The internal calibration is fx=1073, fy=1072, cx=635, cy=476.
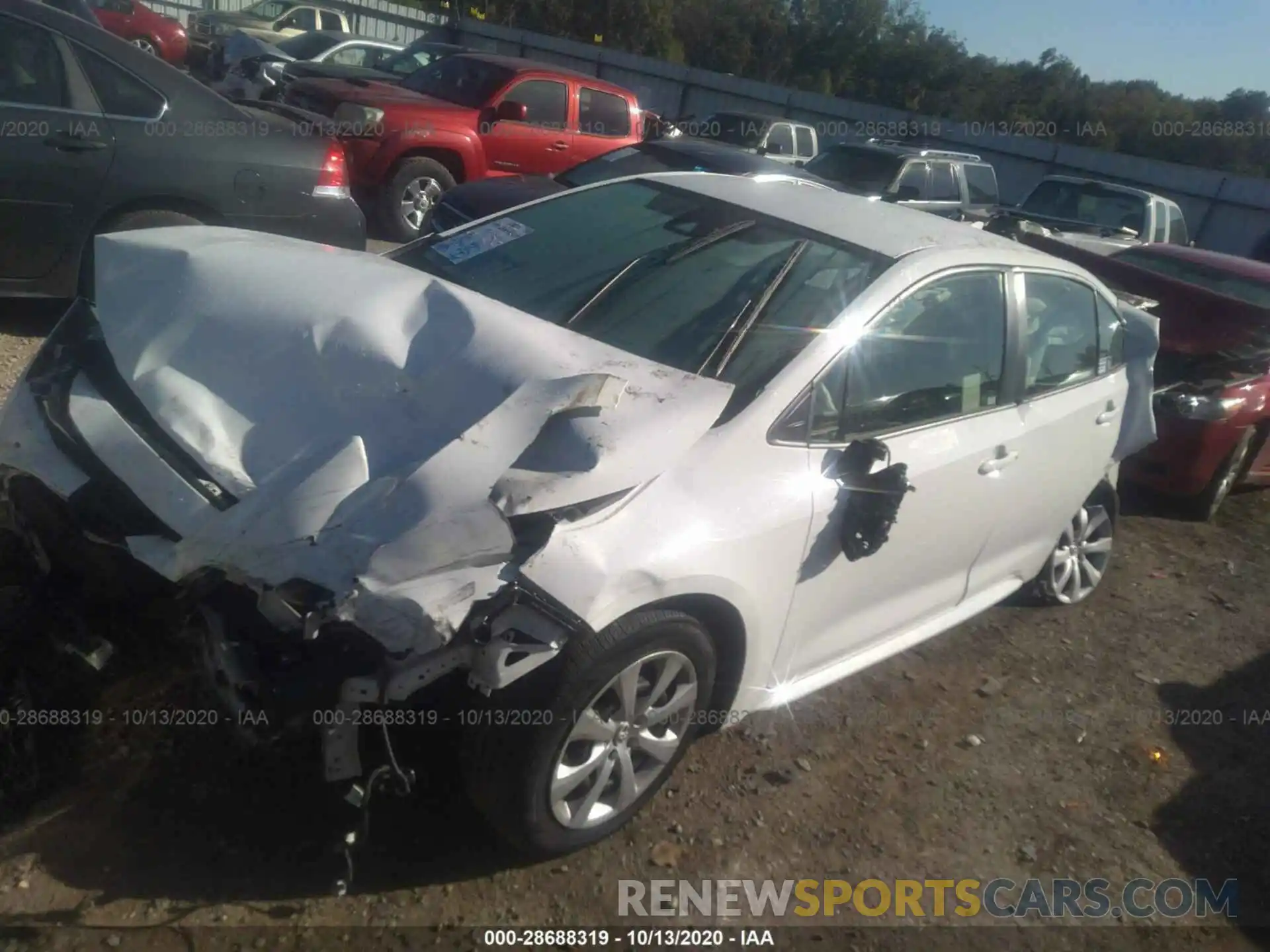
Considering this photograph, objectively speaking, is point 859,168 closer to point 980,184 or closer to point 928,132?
point 980,184

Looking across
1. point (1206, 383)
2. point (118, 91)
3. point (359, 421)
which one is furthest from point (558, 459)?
point (1206, 383)

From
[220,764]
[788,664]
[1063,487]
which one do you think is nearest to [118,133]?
[220,764]

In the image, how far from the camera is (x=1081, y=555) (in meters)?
5.11

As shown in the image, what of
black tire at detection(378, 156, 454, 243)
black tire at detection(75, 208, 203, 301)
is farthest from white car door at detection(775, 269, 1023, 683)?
black tire at detection(378, 156, 454, 243)

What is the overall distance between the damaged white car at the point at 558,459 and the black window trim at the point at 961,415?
0.01 metres

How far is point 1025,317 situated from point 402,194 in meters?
6.81

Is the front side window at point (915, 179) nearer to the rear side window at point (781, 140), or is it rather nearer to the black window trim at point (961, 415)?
the rear side window at point (781, 140)

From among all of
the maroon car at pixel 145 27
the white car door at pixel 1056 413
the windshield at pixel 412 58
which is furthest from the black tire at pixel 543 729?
the maroon car at pixel 145 27

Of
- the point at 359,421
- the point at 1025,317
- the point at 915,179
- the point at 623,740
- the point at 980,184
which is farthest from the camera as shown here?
the point at 980,184

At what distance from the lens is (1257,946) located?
3293 mm

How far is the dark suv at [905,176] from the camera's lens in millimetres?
12758

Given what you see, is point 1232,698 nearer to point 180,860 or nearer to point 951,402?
point 951,402

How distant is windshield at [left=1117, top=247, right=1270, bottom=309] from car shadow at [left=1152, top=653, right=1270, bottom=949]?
9.69 feet

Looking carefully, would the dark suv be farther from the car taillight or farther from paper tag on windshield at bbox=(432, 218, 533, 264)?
paper tag on windshield at bbox=(432, 218, 533, 264)
